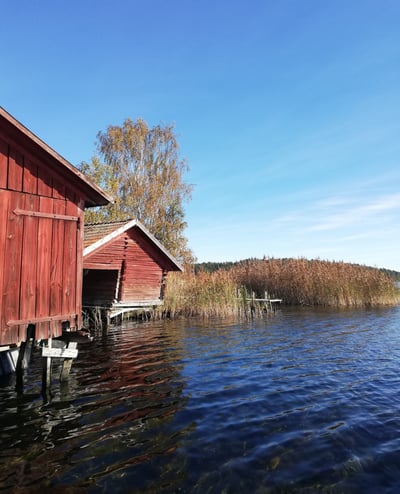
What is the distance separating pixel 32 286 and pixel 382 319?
15794 millimetres

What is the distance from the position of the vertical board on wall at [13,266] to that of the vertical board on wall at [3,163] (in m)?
0.24

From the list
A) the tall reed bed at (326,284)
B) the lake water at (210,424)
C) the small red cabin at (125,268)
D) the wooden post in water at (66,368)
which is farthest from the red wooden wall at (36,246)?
the tall reed bed at (326,284)

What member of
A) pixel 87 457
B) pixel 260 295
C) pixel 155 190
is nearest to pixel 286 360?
pixel 87 457

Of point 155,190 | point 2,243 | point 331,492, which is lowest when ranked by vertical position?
point 331,492

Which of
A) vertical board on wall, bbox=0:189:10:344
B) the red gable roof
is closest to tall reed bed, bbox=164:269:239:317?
the red gable roof

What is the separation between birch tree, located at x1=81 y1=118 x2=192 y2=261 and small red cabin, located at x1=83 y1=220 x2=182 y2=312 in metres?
12.2

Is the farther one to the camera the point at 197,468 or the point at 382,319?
the point at 382,319

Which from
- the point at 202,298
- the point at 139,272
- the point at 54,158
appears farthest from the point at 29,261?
the point at 202,298

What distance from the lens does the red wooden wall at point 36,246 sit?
6367mm

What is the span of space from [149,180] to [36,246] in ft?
81.8

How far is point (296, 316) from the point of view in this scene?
18.8 m

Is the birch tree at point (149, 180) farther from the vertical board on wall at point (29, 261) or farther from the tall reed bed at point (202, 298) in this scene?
the vertical board on wall at point (29, 261)

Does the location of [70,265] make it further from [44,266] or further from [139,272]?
[139,272]

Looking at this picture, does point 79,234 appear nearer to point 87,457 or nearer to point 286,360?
point 87,457
